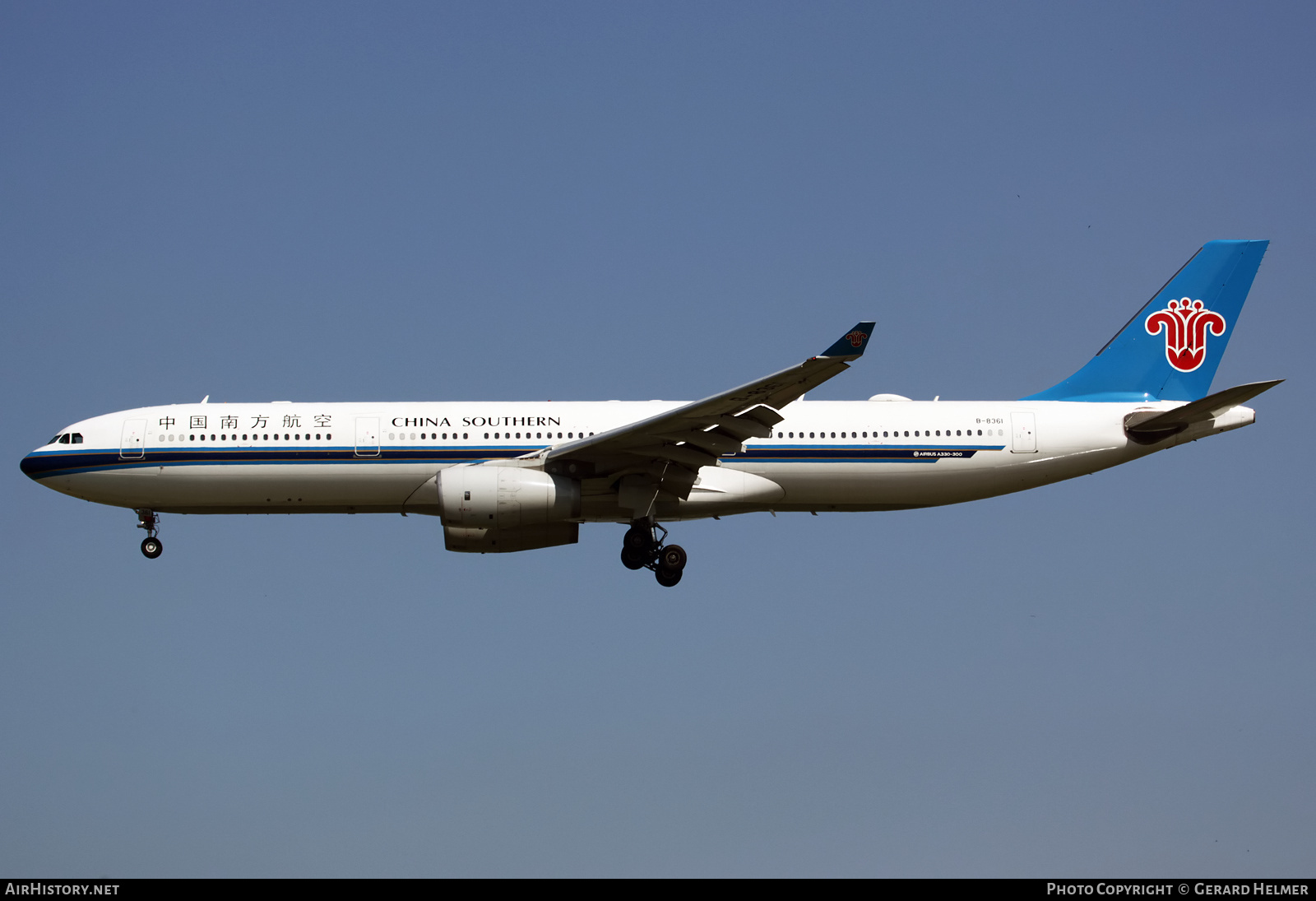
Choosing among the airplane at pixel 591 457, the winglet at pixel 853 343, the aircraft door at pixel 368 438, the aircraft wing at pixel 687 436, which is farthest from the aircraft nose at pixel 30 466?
the winglet at pixel 853 343

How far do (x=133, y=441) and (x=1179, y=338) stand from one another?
25.4 m

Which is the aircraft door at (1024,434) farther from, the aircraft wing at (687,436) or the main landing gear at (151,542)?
the main landing gear at (151,542)

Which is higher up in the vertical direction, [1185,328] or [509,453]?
[1185,328]

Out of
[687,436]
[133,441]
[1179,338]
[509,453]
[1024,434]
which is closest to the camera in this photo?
[687,436]

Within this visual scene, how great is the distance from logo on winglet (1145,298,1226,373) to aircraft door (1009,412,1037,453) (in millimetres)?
4803

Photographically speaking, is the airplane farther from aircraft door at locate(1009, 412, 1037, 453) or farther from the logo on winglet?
the logo on winglet

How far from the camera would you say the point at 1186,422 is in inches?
1324

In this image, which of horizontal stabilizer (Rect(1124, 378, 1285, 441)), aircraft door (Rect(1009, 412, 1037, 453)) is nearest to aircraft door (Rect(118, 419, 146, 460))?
aircraft door (Rect(1009, 412, 1037, 453))

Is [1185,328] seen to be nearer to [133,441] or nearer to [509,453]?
[509,453]

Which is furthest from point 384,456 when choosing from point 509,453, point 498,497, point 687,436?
point 687,436

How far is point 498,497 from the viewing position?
30.4m

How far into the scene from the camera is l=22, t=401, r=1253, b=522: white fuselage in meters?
32.6

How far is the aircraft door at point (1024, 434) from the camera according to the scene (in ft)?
111
